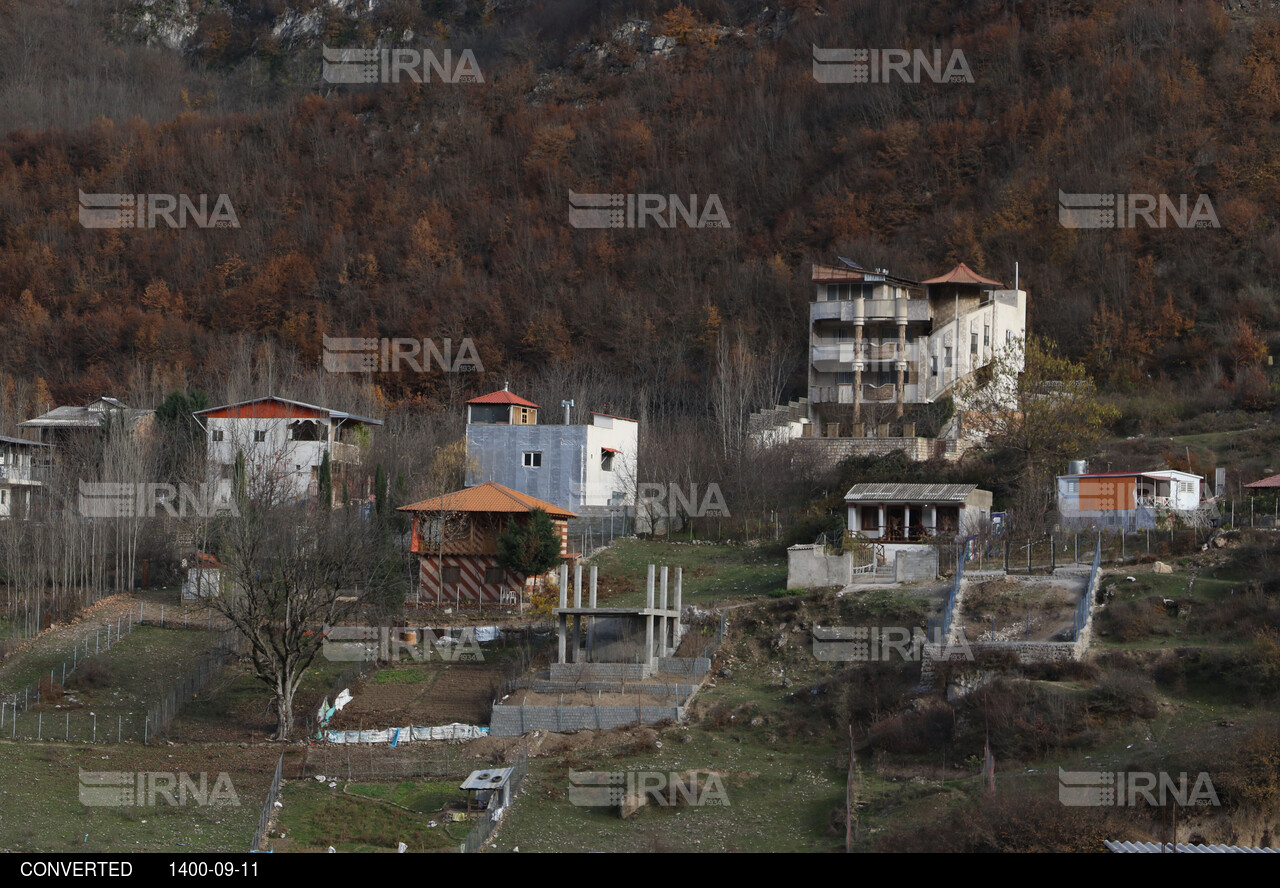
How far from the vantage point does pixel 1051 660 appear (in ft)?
110

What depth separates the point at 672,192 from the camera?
11288 centimetres

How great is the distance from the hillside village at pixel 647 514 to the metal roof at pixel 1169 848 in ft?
1.20

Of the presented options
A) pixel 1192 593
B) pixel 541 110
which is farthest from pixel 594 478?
pixel 541 110

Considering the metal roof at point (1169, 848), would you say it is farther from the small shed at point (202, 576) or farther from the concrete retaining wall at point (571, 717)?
the small shed at point (202, 576)

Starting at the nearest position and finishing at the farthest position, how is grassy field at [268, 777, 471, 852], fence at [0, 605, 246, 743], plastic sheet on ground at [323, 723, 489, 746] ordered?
grassy field at [268, 777, 471, 852], plastic sheet on ground at [323, 723, 489, 746], fence at [0, 605, 246, 743]

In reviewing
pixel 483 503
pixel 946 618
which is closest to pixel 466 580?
pixel 483 503

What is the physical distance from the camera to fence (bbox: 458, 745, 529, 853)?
1046 inches

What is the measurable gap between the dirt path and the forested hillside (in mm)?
32701

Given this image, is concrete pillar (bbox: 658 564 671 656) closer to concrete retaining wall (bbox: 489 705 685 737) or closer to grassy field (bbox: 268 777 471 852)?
concrete retaining wall (bbox: 489 705 685 737)

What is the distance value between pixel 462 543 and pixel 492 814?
2051 centimetres

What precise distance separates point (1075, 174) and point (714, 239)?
84.5 ft

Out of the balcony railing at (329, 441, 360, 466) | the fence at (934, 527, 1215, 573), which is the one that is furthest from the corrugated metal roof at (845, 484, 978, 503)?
the balcony railing at (329, 441, 360, 466)
